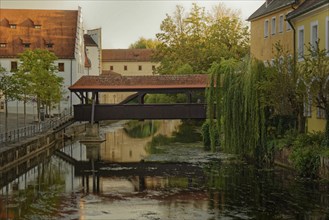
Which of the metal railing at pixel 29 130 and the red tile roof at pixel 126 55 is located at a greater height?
the red tile roof at pixel 126 55

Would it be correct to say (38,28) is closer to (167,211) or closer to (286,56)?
(286,56)

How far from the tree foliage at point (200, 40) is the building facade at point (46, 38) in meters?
7.95

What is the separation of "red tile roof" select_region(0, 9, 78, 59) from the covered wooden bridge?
17.9m

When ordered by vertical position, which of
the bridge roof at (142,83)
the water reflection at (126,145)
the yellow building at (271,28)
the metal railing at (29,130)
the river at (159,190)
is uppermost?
the yellow building at (271,28)

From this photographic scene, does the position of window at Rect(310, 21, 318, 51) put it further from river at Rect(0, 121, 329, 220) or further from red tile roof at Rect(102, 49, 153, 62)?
red tile roof at Rect(102, 49, 153, 62)

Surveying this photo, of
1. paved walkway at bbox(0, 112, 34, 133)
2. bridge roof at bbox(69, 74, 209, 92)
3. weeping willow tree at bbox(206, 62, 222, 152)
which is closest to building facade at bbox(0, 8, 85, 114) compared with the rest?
paved walkway at bbox(0, 112, 34, 133)

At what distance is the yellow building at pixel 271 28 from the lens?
3002 cm

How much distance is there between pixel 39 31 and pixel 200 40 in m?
15.1

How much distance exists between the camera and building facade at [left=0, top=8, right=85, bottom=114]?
183 ft

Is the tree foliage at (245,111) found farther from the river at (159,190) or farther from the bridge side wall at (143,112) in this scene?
the bridge side wall at (143,112)

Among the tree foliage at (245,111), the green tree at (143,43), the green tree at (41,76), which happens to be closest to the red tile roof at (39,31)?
the green tree at (41,76)

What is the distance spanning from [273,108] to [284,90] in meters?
2.08

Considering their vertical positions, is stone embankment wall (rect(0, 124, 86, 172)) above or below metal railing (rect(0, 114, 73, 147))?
below

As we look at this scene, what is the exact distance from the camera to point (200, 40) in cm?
5456
